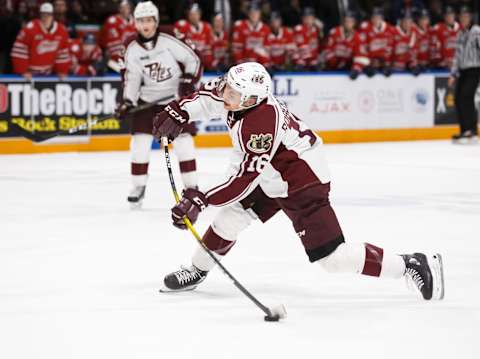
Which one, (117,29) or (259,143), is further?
(117,29)

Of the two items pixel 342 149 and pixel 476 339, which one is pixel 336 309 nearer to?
pixel 476 339

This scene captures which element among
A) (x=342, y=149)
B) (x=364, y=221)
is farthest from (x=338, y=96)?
(x=364, y=221)

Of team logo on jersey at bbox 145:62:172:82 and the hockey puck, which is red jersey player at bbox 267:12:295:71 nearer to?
team logo on jersey at bbox 145:62:172:82

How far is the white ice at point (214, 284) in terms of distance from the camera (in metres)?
3.45

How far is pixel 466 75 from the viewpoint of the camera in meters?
11.2

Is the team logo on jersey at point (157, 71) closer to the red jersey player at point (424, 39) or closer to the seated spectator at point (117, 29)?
the seated spectator at point (117, 29)

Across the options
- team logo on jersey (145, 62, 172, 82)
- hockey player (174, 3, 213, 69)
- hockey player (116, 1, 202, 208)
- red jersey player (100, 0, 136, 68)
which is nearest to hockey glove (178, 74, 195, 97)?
hockey player (116, 1, 202, 208)

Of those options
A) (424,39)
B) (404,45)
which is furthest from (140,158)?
(424,39)

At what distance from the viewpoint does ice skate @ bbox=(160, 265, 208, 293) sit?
4238 millimetres

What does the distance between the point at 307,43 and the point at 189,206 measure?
8.17 metres

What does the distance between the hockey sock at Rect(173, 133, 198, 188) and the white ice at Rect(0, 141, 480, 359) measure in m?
0.28

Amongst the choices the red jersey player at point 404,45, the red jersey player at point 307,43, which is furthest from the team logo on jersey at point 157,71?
the red jersey player at point 404,45

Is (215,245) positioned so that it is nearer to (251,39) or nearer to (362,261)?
(362,261)

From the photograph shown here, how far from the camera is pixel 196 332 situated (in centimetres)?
360
